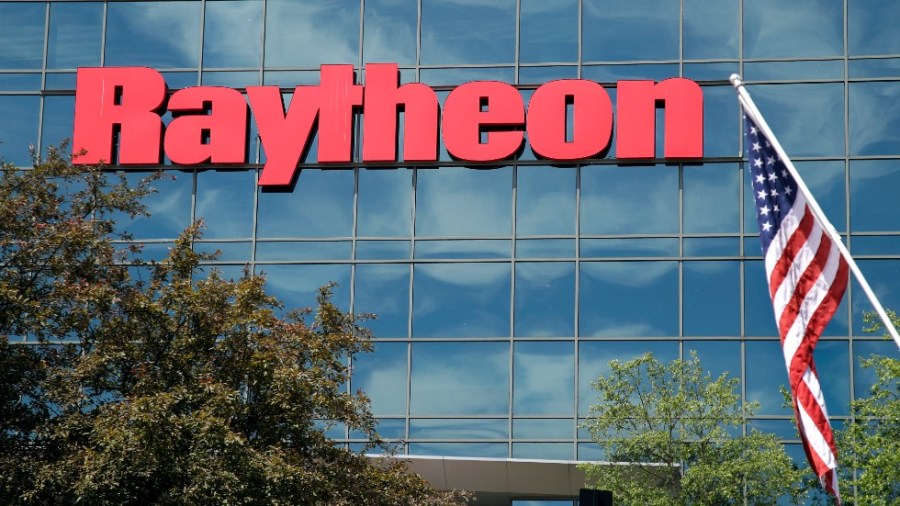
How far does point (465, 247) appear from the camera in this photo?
38031 millimetres

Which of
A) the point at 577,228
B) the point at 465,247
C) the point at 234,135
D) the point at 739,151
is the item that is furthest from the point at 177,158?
the point at 739,151

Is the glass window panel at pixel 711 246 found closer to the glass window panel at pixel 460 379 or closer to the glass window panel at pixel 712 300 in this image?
the glass window panel at pixel 712 300

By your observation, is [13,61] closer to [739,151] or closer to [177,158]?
[177,158]

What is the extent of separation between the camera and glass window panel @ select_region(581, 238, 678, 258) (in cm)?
3738

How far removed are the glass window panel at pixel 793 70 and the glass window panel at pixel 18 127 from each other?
56.7ft

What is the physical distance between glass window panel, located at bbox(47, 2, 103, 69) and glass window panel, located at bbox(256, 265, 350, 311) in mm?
7092

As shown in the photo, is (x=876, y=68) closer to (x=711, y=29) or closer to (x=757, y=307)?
(x=711, y=29)

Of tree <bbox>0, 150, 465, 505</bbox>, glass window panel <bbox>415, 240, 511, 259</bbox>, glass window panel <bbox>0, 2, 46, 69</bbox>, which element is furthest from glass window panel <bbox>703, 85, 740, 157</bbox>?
glass window panel <bbox>0, 2, 46, 69</bbox>

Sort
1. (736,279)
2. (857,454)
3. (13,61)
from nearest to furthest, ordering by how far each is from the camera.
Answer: (857,454), (736,279), (13,61)

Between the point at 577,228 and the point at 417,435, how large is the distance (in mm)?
6019

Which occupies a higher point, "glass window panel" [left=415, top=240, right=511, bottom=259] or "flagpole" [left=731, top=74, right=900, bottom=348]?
"glass window panel" [left=415, top=240, right=511, bottom=259]

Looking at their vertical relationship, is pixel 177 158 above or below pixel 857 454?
above

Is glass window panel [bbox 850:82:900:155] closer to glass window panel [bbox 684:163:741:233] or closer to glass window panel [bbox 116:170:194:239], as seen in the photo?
glass window panel [bbox 684:163:741:233]

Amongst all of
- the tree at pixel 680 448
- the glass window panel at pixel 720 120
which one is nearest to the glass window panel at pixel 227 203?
the tree at pixel 680 448
